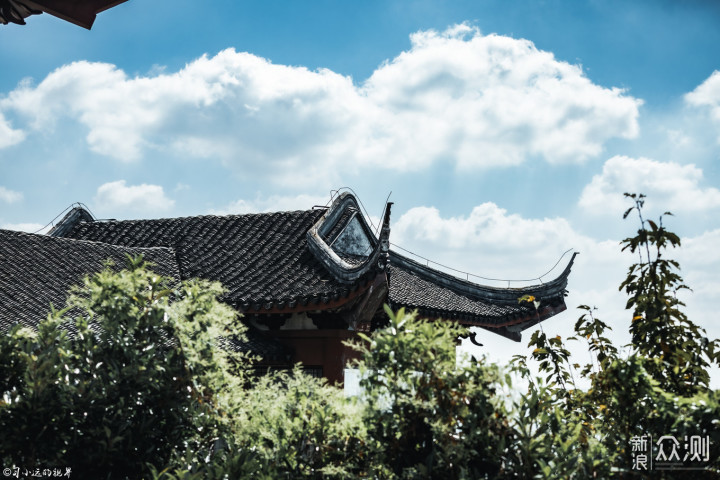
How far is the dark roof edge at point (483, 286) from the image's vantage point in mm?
14305

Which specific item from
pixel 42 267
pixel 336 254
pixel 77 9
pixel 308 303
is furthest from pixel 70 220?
pixel 77 9

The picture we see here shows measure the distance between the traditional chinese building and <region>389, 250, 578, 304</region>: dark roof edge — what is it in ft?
0.07

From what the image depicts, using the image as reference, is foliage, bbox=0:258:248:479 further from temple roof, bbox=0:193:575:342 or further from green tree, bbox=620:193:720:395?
temple roof, bbox=0:193:575:342

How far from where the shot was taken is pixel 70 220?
1455 cm

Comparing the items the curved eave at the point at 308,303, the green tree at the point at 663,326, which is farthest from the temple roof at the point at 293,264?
the green tree at the point at 663,326

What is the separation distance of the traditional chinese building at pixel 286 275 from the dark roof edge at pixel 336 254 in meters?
0.02

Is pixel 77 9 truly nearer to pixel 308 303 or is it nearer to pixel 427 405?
pixel 427 405

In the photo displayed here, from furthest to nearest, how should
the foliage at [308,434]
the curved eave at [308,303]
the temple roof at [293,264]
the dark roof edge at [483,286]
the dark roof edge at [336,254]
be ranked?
the dark roof edge at [483,286] < the temple roof at [293,264] < the curved eave at [308,303] < the dark roof edge at [336,254] < the foliage at [308,434]

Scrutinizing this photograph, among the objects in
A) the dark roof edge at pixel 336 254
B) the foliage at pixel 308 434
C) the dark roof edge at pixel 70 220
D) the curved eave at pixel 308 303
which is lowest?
the foliage at pixel 308 434

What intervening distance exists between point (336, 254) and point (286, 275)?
2.89ft

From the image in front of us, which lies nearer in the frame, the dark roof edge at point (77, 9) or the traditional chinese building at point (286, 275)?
the dark roof edge at point (77, 9)

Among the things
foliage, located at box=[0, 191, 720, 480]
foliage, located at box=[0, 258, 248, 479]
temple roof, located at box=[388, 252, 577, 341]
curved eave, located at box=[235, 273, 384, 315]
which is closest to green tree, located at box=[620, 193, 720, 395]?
foliage, located at box=[0, 191, 720, 480]

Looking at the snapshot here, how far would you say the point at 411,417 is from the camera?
3307mm

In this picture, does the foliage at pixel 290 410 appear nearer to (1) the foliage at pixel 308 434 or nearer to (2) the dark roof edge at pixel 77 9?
(1) the foliage at pixel 308 434
